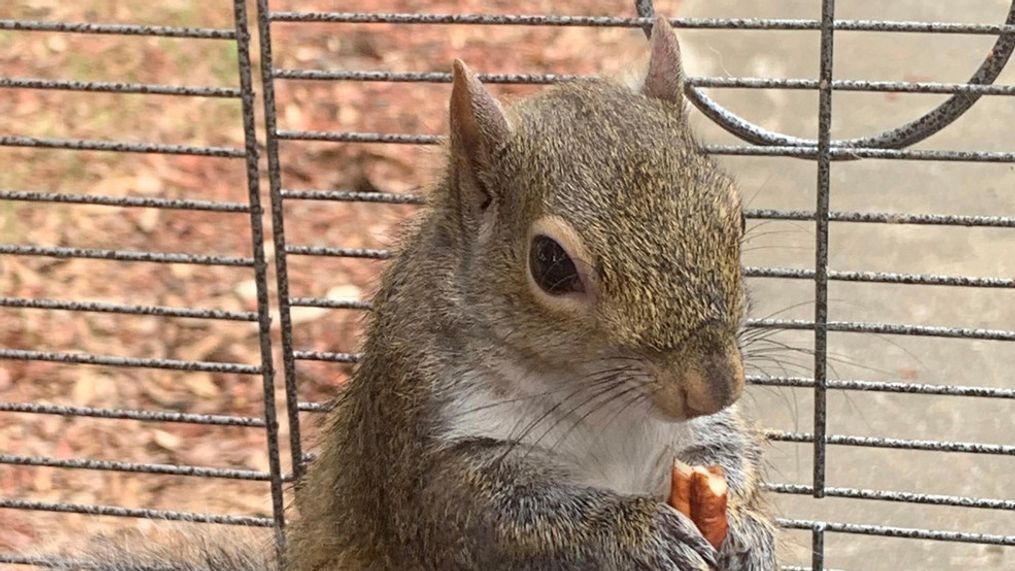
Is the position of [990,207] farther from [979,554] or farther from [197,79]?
[197,79]

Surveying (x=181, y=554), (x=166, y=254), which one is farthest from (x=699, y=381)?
(x=166, y=254)

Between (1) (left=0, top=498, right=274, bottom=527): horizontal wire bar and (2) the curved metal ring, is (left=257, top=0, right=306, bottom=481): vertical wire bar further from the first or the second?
(2) the curved metal ring

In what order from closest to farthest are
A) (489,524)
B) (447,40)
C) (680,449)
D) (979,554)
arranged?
(489,524) → (680,449) → (979,554) → (447,40)

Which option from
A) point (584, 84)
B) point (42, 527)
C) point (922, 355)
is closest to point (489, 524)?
point (584, 84)

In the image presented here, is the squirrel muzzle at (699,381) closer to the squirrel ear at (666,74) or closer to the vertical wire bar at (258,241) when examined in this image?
the squirrel ear at (666,74)

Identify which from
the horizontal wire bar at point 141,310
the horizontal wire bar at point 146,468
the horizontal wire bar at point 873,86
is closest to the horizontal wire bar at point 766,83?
the horizontal wire bar at point 873,86

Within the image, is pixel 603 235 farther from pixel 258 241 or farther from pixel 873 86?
pixel 258 241
